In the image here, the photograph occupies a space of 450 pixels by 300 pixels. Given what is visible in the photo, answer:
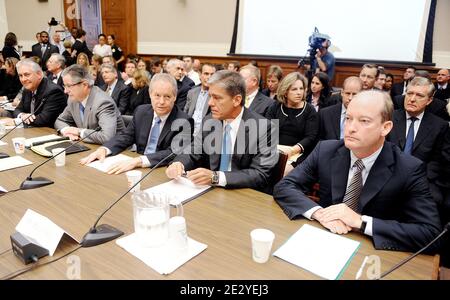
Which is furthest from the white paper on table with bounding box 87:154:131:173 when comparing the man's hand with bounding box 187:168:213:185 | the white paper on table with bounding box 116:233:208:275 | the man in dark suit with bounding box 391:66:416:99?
the man in dark suit with bounding box 391:66:416:99

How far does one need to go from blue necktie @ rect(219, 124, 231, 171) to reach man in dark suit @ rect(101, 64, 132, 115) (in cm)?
322

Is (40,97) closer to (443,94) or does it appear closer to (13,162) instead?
(13,162)

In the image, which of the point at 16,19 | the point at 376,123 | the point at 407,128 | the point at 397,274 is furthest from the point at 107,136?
the point at 16,19

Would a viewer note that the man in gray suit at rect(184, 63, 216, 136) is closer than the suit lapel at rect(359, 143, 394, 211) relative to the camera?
No

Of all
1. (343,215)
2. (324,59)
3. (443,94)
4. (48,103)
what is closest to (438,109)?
(443,94)

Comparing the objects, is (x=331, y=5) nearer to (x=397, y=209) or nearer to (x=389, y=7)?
(x=389, y=7)

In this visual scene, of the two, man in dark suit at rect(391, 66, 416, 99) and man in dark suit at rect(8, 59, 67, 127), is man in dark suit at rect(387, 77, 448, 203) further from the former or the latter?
man in dark suit at rect(8, 59, 67, 127)

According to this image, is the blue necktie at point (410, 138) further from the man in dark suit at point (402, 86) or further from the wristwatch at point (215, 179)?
the man in dark suit at point (402, 86)

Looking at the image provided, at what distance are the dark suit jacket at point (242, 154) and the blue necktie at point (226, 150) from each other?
27mm

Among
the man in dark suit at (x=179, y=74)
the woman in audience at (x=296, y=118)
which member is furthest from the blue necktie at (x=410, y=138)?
the man in dark suit at (x=179, y=74)

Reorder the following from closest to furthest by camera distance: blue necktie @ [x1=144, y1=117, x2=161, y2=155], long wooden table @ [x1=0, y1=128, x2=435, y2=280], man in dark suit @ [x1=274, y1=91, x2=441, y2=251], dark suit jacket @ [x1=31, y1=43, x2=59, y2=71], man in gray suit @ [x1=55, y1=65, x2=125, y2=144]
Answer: long wooden table @ [x1=0, y1=128, x2=435, y2=280] < man in dark suit @ [x1=274, y1=91, x2=441, y2=251] < blue necktie @ [x1=144, y1=117, x2=161, y2=155] < man in gray suit @ [x1=55, y1=65, x2=125, y2=144] < dark suit jacket @ [x1=31, y1=43, x2=59, y2=71]

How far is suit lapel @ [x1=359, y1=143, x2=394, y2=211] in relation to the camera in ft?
5.11

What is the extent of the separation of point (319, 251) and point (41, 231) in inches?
42.9

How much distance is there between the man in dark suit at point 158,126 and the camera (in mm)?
2543
